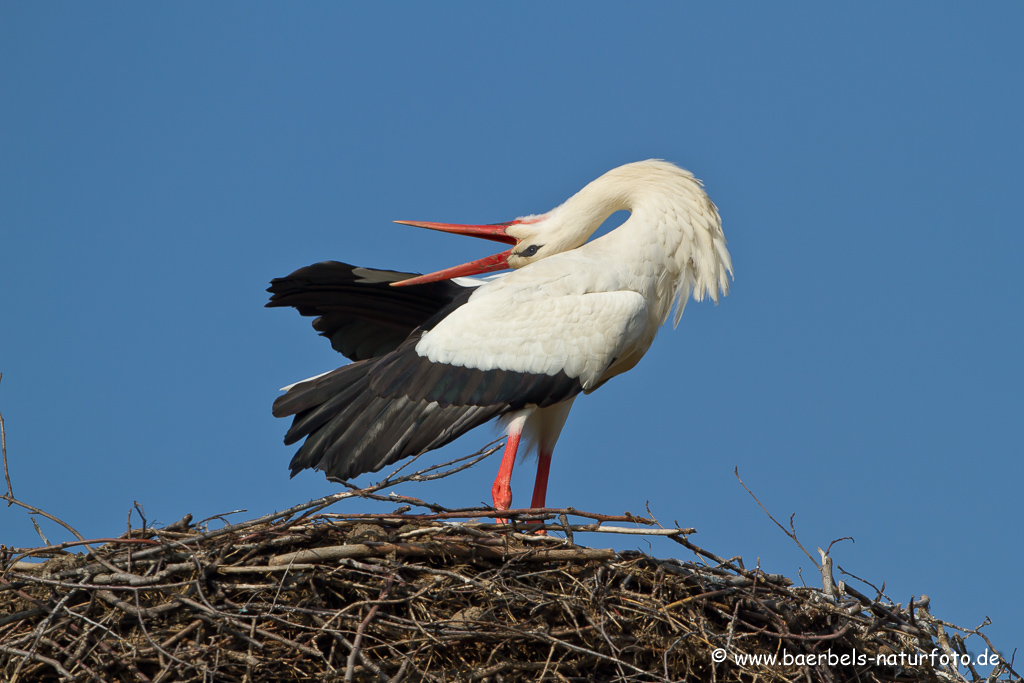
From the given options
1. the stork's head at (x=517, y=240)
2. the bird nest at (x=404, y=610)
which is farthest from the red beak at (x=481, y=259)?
the bird nest at (x=404, y=610)

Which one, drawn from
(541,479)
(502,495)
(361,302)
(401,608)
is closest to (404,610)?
(401,608)

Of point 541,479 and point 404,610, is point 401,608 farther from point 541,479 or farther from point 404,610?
point 541,479

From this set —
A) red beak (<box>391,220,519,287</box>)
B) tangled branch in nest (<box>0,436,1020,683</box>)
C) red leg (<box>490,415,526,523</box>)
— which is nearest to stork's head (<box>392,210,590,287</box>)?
red beak (<box>391,220,519,287</box>)

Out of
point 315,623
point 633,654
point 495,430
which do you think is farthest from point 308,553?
point 495,430

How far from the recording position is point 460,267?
22.2 ft

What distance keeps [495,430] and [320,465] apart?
3.39 ft

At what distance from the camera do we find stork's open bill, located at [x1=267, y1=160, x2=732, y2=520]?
5.84 metres

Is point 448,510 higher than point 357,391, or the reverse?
point 357,391

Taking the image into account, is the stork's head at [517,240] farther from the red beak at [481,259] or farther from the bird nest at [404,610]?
the bird nest at [404,610]

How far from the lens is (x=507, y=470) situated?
6.05m

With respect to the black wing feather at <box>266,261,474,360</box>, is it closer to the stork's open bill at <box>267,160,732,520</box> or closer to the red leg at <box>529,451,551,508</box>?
the stork's open bill at <box>267,160,732,520</box>

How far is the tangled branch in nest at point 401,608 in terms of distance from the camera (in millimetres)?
4402

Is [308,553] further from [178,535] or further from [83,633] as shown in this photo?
[83,633]

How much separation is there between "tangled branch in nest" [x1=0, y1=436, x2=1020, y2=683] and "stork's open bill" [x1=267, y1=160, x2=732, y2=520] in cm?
103
